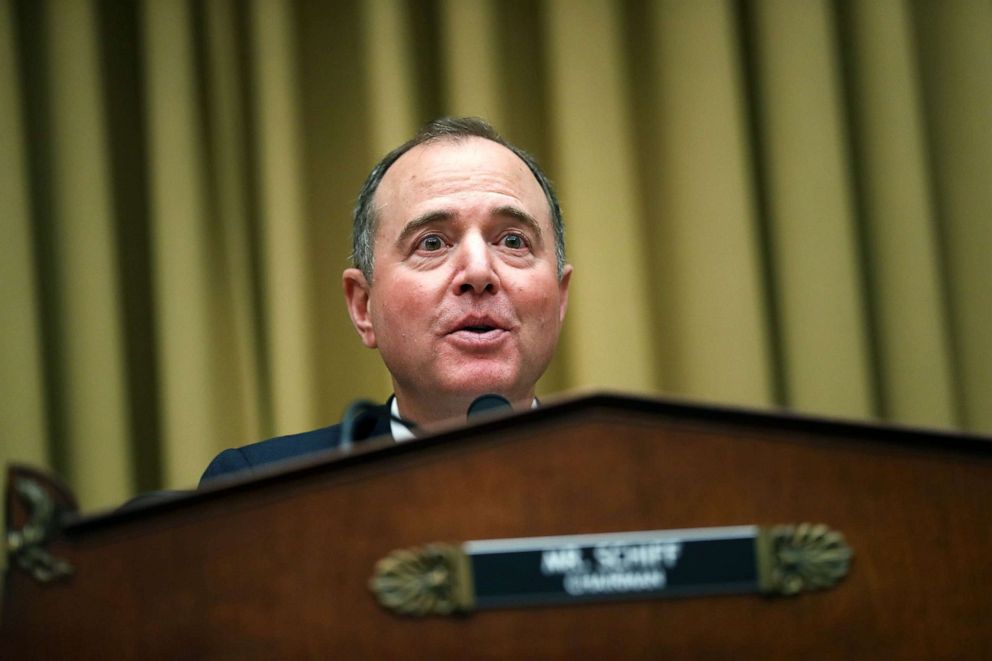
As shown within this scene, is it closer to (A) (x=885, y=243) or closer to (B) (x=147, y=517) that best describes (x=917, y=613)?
(B) (x=147, y=517)

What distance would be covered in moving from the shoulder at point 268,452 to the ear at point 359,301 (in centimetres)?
15

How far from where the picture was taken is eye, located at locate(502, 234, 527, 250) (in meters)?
1.41

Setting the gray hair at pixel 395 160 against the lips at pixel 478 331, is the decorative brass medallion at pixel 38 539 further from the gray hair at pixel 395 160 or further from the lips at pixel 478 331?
the gray hair at pixel 395 160

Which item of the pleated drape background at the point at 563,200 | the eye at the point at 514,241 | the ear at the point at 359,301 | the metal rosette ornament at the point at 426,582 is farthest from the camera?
the pleated drape background at the point at 563,200

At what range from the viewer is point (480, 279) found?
1311mm

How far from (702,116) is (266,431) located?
109 cm

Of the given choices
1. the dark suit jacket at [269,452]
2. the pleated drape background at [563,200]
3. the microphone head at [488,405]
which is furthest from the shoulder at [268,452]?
the microphone head at [488,405]

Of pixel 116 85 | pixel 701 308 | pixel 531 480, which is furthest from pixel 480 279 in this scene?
pixel 116 85

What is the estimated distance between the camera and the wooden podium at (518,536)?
0.63 m

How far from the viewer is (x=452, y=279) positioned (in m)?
A: 1.33

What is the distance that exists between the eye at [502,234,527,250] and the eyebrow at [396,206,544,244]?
22mm

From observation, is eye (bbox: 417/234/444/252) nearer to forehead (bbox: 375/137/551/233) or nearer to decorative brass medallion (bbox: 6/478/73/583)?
forehead (bbox: 375/137/551/233)

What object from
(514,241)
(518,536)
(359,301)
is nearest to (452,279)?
(514,241)

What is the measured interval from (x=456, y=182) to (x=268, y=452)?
49 centimetres
